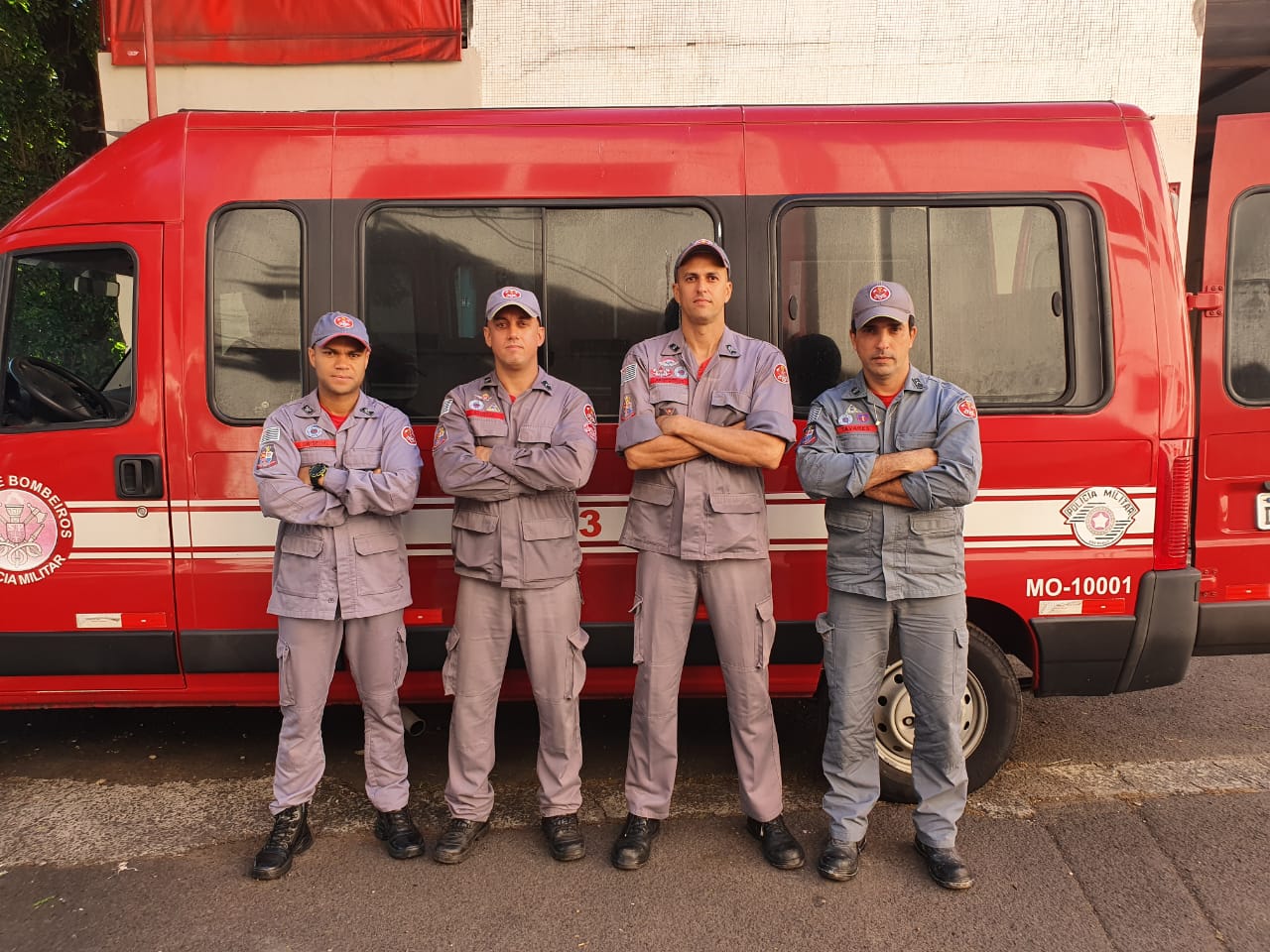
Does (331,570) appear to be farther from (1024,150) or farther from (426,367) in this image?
(1024,150)

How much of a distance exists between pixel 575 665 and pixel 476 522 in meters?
0.63

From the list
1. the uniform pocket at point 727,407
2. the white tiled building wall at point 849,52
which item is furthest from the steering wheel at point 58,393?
the white tiled building wall at point 849,52

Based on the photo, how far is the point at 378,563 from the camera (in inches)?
122

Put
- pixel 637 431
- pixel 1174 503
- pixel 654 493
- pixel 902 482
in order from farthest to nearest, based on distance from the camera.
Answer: pixel 1174 503
pixel 654 493
pixel 637 431
pixel 902 482

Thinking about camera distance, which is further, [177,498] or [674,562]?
[177,498]

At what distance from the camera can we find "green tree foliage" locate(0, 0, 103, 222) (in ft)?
27.1

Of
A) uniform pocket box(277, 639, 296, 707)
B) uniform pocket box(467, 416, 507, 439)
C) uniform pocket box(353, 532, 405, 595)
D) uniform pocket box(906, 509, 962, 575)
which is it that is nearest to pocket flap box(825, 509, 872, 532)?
uniform pocket box(906, 509, 962, 575)

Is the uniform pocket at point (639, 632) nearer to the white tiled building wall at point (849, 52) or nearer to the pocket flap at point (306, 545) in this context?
the pocket flap at point (306, 545)

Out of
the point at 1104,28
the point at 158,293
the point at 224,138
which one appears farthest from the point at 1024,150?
the point at 1104,28

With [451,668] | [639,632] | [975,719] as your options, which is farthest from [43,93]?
[975,719]

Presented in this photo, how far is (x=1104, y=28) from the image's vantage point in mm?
7594

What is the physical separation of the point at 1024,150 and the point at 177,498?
3.46 metres

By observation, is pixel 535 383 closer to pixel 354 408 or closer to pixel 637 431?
pixel 637 431

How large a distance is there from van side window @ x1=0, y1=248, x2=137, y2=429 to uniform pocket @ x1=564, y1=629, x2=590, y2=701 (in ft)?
6.29
